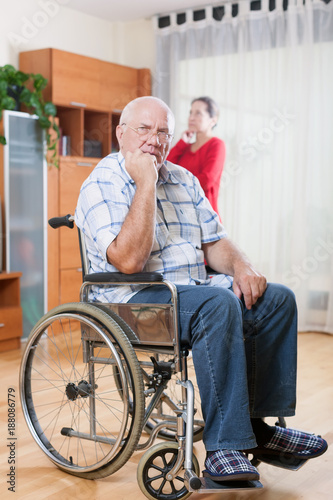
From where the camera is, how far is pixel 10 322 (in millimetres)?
3799

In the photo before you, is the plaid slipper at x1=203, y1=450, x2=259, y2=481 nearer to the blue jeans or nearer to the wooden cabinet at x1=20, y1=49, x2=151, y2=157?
the blue jeans

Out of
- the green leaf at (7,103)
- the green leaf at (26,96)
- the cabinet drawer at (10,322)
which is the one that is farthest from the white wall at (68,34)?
the cabinet drawer at (10,322)

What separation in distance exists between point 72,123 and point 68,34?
0.77m

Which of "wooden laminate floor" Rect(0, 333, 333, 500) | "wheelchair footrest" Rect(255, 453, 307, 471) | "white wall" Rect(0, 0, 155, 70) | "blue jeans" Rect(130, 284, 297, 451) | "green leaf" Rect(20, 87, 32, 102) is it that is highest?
"white wall" Rect(0, 0, 155, 70)

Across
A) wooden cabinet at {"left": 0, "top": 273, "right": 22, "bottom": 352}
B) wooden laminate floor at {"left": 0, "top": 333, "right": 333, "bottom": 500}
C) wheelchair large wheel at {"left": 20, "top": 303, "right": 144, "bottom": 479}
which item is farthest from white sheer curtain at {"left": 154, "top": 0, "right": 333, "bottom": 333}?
wheelchair large wheel at {"left": 20, "top": 303, "right": 144, "bottom": 479}

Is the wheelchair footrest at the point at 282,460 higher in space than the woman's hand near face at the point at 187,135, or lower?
lower

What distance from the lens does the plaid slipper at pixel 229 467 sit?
158 cm

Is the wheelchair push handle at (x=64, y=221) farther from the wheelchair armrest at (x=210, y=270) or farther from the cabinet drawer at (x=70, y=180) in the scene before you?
the cabinet drawer at (x=70, y=180)

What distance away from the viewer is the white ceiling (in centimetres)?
470

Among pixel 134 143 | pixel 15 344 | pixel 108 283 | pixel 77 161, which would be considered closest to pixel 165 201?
pixel 134 143

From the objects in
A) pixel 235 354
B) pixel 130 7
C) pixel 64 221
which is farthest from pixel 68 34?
pixel 235 354

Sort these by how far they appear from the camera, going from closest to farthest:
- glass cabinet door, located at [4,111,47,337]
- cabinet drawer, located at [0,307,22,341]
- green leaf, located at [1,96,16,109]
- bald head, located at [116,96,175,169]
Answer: bald head, located at [116,96,175,169], cabinet drawer, located at [0,307,22,341], green leaf, located at [1,96,16,109], glass cabinet door, located at [4,111,47,337]

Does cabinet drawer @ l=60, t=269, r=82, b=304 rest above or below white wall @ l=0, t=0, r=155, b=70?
below

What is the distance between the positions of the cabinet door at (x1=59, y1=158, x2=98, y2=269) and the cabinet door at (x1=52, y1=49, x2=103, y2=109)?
43 cm
